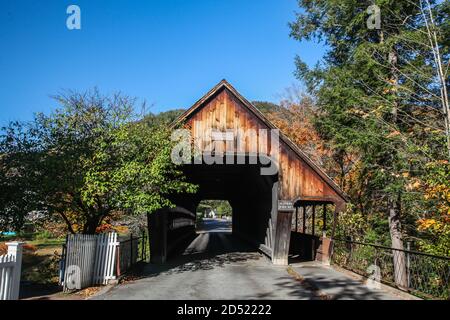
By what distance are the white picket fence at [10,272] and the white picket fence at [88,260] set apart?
8.47ft

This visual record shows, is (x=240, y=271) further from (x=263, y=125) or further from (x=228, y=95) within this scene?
(x=228, y=95)

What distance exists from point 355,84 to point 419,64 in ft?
11.4

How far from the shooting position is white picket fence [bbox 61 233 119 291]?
10.5m

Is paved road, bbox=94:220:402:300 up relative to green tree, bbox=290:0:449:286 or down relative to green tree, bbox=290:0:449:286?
down

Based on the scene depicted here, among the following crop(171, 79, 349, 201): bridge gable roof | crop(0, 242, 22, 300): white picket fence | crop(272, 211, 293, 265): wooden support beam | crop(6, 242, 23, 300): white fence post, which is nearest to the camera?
crop(0, 242, 22, 300): white picket fence

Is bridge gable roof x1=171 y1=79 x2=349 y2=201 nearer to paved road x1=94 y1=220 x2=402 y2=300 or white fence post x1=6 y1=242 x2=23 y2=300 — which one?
paved road x1=94 y1=220 x2=402 y2=300

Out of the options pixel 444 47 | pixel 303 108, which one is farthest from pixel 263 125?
pixel 303 108

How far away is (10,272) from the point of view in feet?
25.4

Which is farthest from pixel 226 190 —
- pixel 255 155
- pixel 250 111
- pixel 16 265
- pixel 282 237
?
pixel 16 265

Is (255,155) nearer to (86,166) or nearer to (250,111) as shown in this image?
(250,111)

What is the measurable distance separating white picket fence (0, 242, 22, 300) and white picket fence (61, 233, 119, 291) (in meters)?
2.58

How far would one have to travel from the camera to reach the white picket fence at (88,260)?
10516mm

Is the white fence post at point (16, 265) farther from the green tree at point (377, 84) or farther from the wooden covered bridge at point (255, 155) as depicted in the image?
the green tree at point (377, 84)

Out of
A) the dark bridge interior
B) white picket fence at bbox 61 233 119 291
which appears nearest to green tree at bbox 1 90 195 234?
white picket fence at bbox 61 233 119 291
